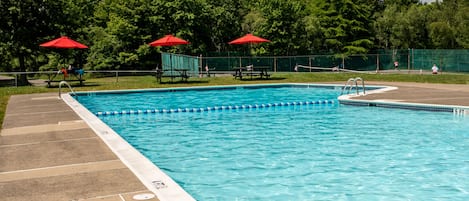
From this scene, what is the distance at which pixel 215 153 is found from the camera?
9.64 metres

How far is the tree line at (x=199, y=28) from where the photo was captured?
29.9m

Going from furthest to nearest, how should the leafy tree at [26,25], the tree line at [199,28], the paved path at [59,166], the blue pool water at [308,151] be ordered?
the tree line at [199,28] → the leafy tree at [26,25] → the blue pool water at [308,151] → the paved path at [59,166]

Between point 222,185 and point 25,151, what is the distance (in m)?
3.47

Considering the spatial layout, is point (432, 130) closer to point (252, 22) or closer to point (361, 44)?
point (252, 22)

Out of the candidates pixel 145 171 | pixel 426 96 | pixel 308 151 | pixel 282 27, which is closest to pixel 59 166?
pixel 145 171

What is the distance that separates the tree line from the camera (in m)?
29.9

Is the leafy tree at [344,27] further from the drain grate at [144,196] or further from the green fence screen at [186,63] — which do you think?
the drain grate at [144,196]

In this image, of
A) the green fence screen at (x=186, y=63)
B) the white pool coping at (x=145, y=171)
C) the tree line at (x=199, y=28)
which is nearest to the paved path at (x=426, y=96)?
the white pool coping at (x=145, y=171)

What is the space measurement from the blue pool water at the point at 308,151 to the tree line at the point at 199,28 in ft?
50.0

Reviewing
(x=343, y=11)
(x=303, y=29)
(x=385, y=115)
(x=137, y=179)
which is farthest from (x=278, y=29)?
(x=137, y=179)

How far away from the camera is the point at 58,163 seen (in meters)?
7.24

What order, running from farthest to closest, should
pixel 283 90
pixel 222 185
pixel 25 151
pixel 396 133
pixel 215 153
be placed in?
pixel 283 90, pixel 396 133, pixel 215 153, pixel 25 151, pixel 222 185

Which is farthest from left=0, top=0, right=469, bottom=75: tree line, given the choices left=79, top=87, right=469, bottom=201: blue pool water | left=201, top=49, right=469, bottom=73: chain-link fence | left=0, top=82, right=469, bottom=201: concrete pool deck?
left=0, top=82, right=469, bottom=201: concrete pool deck

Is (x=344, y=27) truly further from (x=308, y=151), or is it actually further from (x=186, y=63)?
(x=308, y=151)
